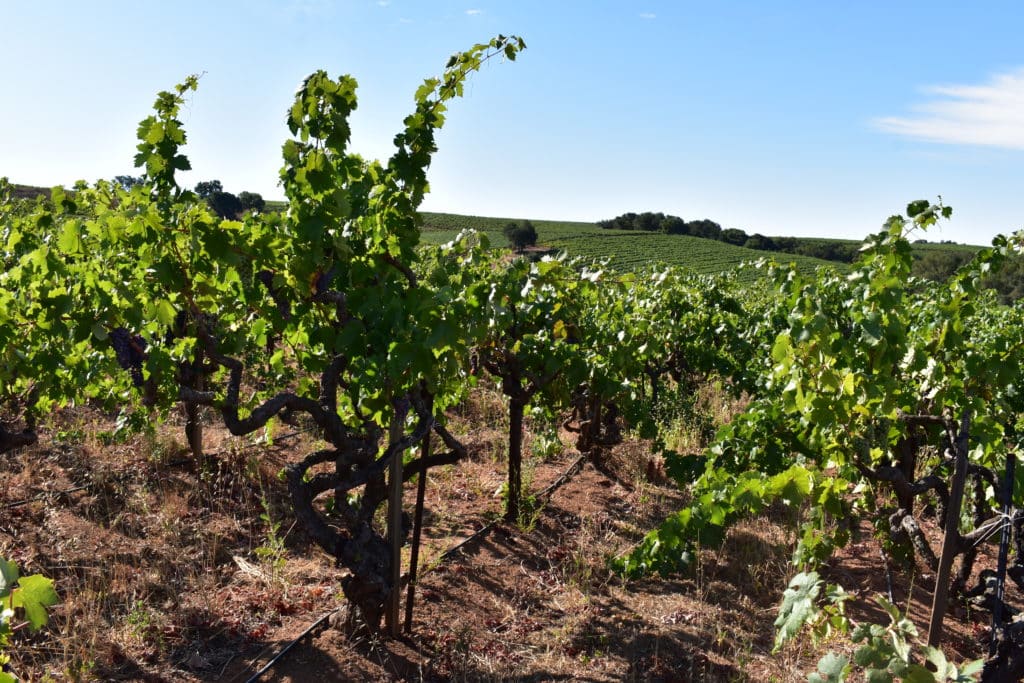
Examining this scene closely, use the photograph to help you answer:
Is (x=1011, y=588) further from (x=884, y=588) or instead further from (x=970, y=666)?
(x=970, y=666)

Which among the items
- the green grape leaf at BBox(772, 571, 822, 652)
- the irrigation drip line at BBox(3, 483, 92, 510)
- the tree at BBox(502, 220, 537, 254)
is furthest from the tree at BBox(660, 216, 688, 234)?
the green grape leaf at BBox(772, 571, 822, 652)

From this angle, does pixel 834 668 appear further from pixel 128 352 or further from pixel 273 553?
pixel 128 352

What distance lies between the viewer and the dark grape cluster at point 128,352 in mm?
4477

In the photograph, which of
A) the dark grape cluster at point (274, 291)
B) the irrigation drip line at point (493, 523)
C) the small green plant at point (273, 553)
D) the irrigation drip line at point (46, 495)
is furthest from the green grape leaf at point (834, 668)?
the irrigation drip line at point (46, 495)

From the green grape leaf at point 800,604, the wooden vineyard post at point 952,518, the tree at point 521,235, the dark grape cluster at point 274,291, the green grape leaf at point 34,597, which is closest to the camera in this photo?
the green grape leaf at point 34,597

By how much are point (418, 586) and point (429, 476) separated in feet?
6.36

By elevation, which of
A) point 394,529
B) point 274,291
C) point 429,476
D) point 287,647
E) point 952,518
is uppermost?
point 274,291

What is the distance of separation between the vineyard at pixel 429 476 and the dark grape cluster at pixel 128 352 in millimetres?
21

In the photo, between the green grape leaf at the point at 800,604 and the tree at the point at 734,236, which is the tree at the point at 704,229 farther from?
the green grape leaf at the point at 800,604

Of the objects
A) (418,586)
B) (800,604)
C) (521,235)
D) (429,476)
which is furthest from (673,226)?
(800,604)

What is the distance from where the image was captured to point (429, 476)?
6.58 metres

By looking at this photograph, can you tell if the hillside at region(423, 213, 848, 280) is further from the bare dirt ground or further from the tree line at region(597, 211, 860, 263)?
the bare dirt ground

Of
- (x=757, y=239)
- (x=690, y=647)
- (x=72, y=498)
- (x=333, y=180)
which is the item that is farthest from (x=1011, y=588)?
(x=757, y=239)

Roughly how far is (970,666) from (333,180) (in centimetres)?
291
